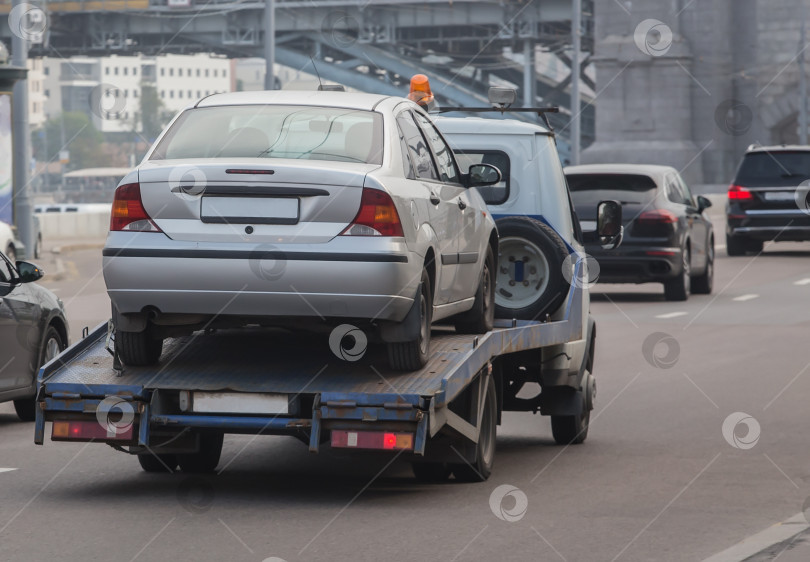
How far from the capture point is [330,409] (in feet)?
24.6

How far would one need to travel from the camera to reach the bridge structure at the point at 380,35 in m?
85.5

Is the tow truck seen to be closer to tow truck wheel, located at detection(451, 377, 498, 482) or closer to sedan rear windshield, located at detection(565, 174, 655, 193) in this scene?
tow truck wheel, located at detection(451, 377, 498, 482)

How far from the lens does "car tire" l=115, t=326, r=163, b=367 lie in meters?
7.95

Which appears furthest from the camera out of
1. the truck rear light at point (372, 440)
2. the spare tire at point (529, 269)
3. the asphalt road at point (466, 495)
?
the spare tire at point (529, 269)

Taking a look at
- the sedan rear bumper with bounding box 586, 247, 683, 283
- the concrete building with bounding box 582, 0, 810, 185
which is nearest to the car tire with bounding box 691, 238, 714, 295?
the sedan rear bumper with bounding box 586, 247, 683, 283

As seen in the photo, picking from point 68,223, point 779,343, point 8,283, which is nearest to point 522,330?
point 8,283

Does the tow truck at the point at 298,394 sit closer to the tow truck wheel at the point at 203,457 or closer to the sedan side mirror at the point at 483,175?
the tow truck wheel at the point at 203,457

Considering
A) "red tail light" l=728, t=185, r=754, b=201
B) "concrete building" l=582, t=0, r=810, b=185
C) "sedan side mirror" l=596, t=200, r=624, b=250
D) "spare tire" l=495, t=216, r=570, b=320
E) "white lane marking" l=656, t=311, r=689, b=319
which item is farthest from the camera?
"concrete building" l=582, t=0, r=810, b=185

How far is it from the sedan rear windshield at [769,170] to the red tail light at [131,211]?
2340 centimetres

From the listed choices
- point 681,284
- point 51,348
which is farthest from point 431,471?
point 681,284

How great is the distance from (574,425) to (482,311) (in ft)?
4.52

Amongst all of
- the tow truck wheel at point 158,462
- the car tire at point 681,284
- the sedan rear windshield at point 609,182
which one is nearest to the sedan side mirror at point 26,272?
the tow truck wheel at point 158,462

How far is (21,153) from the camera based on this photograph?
97.8 ft

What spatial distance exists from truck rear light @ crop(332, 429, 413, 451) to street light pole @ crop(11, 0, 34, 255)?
22.7 meters
